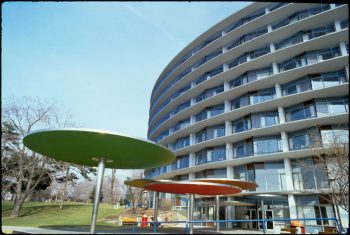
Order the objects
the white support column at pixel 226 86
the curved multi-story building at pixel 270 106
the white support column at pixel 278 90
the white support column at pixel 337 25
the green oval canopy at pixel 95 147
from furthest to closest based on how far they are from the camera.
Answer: the white support column at pixel 226 86
the white support column at pixel 278 90
the white support column at pixel 337 25
the curved multi-story building at pixel 270 106
the green oval canopy at pixel 95 147

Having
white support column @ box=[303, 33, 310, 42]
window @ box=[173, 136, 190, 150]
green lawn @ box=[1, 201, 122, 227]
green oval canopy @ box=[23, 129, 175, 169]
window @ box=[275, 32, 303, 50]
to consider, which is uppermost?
window @ box=[275, 32, 303, 50]

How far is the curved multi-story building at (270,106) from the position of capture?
2377 centimetres

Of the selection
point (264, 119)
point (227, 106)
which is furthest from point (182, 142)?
point (264, 119)

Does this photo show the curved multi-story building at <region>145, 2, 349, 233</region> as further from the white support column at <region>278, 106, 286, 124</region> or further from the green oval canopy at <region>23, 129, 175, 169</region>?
the green oval canopy at <region>23, 129, 175, 169</region>

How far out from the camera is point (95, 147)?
1073cm

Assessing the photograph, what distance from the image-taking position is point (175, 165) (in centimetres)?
3619

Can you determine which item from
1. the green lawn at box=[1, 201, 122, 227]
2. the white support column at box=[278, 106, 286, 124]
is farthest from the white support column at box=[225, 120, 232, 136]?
the green lawn at box=[1, 201, 122, 227]

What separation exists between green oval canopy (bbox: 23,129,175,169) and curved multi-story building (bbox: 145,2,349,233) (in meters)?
15.9

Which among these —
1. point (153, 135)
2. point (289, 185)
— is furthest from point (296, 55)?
point (153, 135)

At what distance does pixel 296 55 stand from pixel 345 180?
15121 mm

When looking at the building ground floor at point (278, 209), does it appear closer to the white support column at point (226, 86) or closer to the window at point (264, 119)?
the window at point (264, 119)

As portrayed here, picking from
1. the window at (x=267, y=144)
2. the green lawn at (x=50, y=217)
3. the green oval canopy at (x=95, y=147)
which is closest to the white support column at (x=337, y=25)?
the window at (x=267, y=144)

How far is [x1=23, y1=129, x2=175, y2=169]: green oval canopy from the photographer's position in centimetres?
955

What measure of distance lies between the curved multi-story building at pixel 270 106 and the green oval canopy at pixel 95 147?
15.9 m
